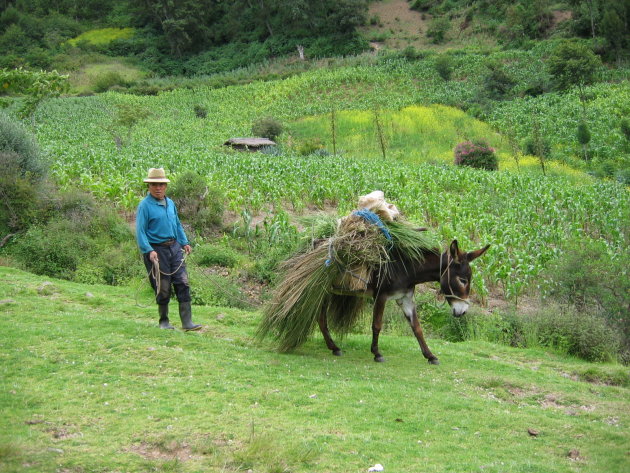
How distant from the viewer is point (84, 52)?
274 feet

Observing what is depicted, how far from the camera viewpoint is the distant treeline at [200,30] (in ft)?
252

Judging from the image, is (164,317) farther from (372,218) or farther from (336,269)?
(372,218)

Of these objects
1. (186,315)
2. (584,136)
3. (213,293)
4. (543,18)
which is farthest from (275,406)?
(543,18)

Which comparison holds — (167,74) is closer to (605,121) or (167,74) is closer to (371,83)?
(371,83)

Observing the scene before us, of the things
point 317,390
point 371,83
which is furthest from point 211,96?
point 317,390

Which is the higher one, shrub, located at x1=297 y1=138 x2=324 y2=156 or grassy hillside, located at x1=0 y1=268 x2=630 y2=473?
shrub, located at x1=297 y1=138 x2=324 y2=156

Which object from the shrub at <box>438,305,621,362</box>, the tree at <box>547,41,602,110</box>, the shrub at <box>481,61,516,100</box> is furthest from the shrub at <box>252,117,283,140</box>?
the shrub at <box>438,305,621,362</box>

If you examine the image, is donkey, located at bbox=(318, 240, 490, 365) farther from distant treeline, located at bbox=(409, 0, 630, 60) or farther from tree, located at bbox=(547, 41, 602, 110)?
distant treeline, located at bbox=(409, 0, 630, 60)

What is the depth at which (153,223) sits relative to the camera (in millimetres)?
9867

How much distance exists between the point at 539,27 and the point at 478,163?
41962 millimetres

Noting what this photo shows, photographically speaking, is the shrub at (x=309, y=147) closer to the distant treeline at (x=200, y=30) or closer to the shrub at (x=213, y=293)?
the shrub at (x=213, y=293)

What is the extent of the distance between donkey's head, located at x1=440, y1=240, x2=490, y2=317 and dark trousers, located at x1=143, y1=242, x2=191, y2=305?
13.4 feet

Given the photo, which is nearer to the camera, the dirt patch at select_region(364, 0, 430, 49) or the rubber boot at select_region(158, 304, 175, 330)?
the rubber boot at select_region(158, 304, 175, 330)

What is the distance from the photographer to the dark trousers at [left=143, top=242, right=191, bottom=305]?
9.84 metres
